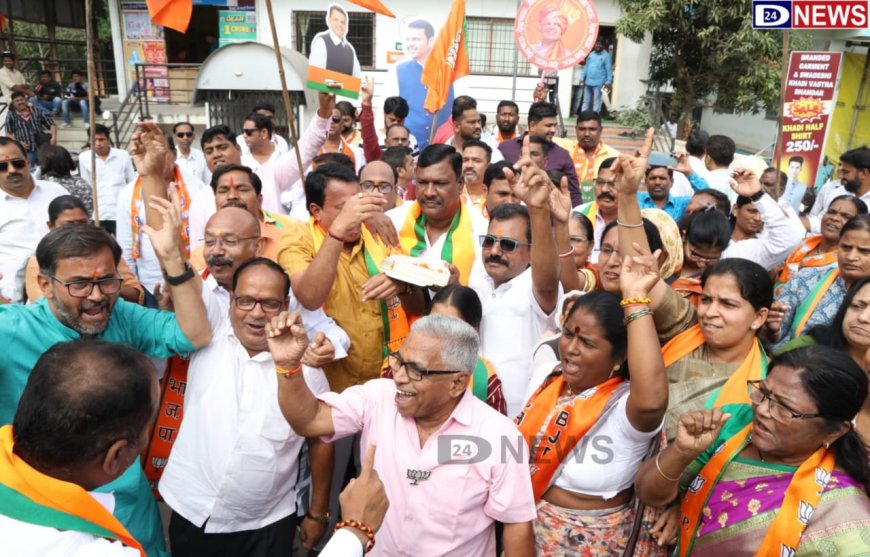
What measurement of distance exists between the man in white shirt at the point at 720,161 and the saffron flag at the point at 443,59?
2506mm

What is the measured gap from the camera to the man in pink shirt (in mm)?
2008

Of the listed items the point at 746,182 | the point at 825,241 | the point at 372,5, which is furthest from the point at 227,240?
the point at 825,241

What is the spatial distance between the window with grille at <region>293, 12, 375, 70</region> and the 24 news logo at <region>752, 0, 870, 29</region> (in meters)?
12.3

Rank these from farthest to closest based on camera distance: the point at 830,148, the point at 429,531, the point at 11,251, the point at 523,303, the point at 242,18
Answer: the point at 242,18 < the point at 830,148 < the point at 11,251 < the point at 523,303 < the point at 429,531

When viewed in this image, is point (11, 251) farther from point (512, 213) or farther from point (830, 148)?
point (830, 148)

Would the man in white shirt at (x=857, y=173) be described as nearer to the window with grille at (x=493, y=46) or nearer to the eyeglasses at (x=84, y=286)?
the eyeglasses at (x=84, y=286)

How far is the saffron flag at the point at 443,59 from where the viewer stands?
235 inches

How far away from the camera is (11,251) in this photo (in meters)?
4.50

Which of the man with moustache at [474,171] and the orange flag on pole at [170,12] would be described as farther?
the man with moustache at [474,171]

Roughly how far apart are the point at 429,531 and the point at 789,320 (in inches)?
85.9

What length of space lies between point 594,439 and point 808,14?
403 cm

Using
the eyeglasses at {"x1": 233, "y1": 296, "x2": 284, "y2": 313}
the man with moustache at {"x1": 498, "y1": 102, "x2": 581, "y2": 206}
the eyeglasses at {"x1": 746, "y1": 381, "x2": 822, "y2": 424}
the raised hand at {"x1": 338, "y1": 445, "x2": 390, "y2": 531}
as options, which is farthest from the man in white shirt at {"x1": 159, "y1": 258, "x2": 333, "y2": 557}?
the man with moustache at {"x1": 498, "y1": 102, "x2": 581, "y2": 206}

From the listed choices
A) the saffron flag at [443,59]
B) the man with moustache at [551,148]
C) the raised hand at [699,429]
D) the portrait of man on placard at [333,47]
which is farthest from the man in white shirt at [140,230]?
the raised hand at [699,429]

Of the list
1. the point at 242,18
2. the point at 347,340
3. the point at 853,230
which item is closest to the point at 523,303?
the point at 347,340
